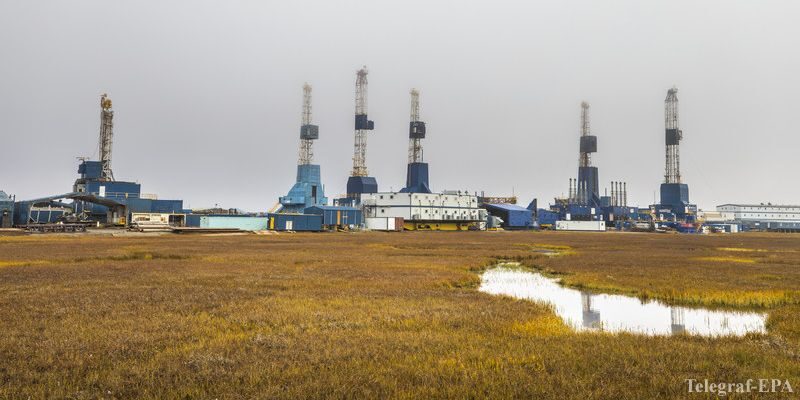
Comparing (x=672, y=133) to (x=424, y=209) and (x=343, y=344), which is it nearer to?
(x=424, y=209)

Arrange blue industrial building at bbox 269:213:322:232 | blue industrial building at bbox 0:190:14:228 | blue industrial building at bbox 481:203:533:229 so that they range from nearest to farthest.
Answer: blue industrial building at bbox 0:190:14:228 < blue industrial building at bbox 269:213:322:232 < blue industrial building at bbox 481:203:533:229

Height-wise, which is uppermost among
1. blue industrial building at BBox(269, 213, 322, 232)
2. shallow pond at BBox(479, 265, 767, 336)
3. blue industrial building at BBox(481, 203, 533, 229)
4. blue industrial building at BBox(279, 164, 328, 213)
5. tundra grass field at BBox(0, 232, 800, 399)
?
blue industrial building at BBox(279, 164, 328, 213)

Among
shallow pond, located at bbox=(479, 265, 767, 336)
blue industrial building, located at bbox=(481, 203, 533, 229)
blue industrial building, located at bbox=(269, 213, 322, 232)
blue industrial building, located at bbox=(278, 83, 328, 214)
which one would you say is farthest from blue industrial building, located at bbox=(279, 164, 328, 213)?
shallow pond, located at bbox=(479, 265, 767, 336)

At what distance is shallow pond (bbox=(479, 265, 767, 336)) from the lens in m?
14.6

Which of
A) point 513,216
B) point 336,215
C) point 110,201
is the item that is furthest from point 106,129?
point 513,216

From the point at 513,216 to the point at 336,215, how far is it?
55271 mm

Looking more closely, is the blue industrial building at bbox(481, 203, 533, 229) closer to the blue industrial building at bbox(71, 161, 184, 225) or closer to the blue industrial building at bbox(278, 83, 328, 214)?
the blue industrial building at bbox(278, 83, 328, 214)

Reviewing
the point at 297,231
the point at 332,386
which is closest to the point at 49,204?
the point at 297,231

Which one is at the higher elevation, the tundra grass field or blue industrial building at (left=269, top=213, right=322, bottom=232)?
blue industrial building at (left=269, top=213, right=322, bottom=232)

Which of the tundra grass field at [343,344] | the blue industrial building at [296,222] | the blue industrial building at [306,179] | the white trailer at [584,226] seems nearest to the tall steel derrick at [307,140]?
the blue industrial building at [306,179]

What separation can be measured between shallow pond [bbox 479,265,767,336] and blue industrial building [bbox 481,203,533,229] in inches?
4622

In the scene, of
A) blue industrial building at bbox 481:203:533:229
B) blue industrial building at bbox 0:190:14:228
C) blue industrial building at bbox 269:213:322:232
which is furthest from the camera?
blue industrial building at bbox 481:203:533:229

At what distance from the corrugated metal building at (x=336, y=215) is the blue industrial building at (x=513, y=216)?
158 ft

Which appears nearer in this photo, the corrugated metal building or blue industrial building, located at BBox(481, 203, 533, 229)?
the corrugated metal building
